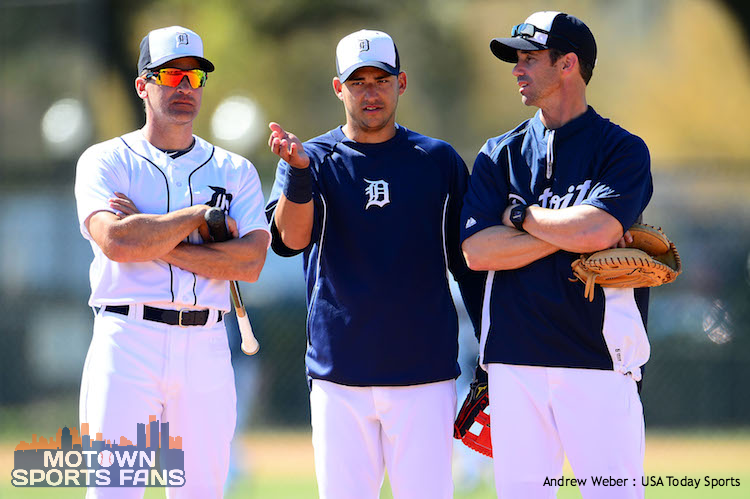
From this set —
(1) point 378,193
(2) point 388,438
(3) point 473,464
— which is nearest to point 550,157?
(1) point 378,193

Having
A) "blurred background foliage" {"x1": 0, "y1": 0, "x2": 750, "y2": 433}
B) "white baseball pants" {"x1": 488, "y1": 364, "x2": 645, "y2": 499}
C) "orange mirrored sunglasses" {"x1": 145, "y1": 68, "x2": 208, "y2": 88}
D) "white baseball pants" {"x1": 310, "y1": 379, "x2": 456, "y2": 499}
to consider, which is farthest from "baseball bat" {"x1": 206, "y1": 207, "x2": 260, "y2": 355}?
"blurred background foliage" {"x1": 0, "y1": 0, "x2": 750, "y2": 433}

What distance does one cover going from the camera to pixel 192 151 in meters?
3.92

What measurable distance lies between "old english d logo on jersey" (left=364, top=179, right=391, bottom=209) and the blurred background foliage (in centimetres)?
539

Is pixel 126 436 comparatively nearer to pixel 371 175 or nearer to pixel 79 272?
pixel 371 175

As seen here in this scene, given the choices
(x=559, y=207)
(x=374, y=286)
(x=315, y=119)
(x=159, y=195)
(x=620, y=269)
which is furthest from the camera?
(x=315, y=119)

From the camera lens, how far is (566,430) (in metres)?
3.42

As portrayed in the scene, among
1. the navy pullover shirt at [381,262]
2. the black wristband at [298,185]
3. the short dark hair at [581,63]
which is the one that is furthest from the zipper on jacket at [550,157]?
the black wristband at [298,185]

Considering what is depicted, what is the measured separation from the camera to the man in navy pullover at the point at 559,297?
A: 3.42 meters

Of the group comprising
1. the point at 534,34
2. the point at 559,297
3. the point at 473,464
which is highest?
the point at 534,34

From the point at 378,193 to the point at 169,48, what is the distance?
39.6 inches

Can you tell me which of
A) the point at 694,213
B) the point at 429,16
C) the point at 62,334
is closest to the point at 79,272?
the point at 62,334

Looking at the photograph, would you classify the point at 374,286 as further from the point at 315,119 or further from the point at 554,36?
the point at 315,119

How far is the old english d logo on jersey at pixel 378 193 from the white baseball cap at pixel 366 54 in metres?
0.42

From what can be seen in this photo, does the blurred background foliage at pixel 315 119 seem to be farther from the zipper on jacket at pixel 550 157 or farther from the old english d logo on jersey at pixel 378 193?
the zipper on jacket at pixel 550 157
